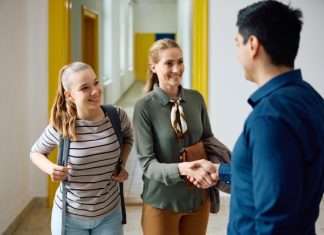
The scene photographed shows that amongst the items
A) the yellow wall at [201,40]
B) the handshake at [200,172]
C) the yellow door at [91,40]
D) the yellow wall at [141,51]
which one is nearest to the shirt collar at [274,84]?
the handshake at [200,172]

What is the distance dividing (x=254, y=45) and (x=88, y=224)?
110 centimetres

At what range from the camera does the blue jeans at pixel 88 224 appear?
183 centimetres

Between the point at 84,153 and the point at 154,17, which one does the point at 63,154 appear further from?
the point at 154,17

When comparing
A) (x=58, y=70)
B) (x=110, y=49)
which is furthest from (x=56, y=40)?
(x=110, y=49)

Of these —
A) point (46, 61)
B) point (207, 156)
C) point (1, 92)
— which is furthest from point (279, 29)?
point (46, 61)

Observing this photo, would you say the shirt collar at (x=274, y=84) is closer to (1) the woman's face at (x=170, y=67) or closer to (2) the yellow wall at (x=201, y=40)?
(1) the woman's face at (x=170, y=67)

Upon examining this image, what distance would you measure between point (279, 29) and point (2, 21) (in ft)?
8.76

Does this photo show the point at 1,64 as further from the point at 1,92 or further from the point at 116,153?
the point at 116,153

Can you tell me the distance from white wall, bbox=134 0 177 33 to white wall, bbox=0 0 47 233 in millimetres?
13674

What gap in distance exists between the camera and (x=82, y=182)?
5.94 feet

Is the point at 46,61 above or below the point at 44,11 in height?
below

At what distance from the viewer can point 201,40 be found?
3885 millimetres

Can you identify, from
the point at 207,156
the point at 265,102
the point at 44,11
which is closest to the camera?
the point at 265,102

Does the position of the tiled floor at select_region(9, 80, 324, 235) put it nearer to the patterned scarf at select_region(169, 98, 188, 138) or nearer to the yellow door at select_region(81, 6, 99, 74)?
the patterned scarf at select_region(169, 98, 188, 138)
